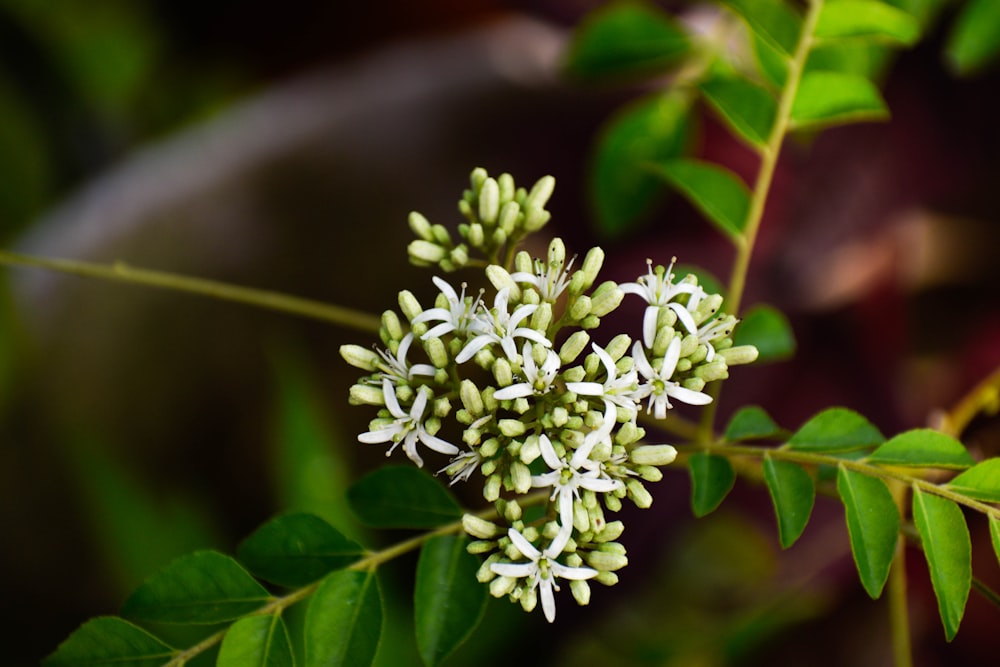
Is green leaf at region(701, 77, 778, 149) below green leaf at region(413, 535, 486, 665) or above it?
above

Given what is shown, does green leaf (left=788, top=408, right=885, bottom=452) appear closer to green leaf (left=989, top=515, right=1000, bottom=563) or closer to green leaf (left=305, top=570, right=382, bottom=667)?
green leaf (left=989, top=515, right=1000, bottom=563)

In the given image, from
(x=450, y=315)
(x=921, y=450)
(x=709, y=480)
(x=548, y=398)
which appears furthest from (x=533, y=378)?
(x=921, y=450)

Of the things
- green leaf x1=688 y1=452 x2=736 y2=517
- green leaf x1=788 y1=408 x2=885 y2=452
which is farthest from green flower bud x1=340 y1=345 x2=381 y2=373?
green leaf x1=788 y1=408 x2=885 y2=452

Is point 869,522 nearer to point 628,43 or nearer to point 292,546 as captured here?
point 292,546

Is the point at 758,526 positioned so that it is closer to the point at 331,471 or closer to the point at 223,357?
the point at 331,471

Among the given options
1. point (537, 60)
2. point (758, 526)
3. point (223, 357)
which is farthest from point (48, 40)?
point (758, 526)

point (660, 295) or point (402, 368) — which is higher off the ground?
point (660, 295)

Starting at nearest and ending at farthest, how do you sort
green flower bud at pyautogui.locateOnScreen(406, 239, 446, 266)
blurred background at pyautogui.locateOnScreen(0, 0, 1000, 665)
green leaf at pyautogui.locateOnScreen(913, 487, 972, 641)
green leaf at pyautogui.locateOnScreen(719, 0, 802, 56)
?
green leaf at pyautogui.locateOnScreen(913, 487, 972, 641), green flower bud at pyautogui.locateOnScreen(406, 239, 446, 266), green leaf at pyautogui.locateOnScreen(719, 0, 802, 56), blurred background at pyautogui.locateOnScreen(0, 0, 1000, 665)
